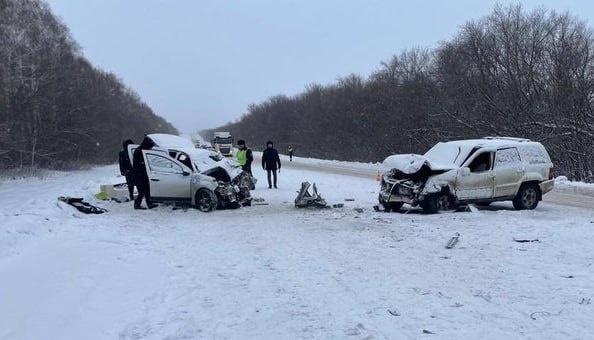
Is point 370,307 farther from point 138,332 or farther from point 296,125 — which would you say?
point 296,125

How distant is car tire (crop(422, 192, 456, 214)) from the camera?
43.2 ft

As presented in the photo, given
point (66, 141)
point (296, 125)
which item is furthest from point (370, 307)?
point (296, 125)

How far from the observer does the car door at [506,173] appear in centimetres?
1377

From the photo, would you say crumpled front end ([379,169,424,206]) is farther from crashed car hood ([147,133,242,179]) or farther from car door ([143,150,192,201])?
car door ([143,150,192,201])

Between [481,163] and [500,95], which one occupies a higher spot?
[500,95]

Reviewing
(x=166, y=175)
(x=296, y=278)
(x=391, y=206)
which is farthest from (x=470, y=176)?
(x=166, y=175)

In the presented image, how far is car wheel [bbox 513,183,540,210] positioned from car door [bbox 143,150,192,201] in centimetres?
875

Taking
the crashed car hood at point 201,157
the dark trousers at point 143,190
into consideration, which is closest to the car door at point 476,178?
the crashed car hood at point 201,157

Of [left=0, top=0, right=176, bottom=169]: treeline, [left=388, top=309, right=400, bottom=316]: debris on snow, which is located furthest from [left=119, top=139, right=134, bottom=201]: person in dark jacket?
[left=0, top=0, right=176, bottom=169]: treeline

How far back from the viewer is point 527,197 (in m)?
14.0

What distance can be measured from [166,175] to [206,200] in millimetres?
1299

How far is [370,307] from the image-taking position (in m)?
5.89

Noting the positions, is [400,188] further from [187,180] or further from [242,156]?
[242,156]

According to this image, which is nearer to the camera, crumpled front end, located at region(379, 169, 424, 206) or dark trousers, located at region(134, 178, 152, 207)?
crumpled front end, located at region(379, 169, 424, 206)
